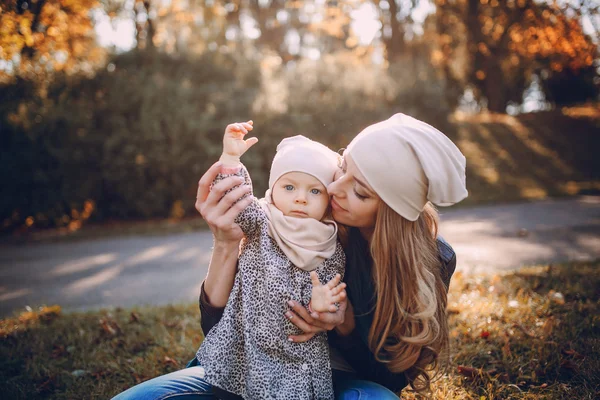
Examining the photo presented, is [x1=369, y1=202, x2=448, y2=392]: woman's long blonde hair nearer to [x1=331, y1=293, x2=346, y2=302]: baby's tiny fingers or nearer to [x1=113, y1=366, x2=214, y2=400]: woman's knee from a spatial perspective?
[x1=331, y1=293, x2=346, y2=302]: baby's tiny fingers

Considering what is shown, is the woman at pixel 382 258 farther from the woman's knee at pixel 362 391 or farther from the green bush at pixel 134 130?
the green bush at pixel 134 130

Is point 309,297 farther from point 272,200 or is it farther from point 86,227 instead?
point 86,227

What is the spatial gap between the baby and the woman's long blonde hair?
0.65ft

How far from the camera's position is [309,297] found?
188cm

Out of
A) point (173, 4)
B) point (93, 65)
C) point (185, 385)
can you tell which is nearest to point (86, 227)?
point (93, 65)

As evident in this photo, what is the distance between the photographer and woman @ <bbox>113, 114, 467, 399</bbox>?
1.78 metres

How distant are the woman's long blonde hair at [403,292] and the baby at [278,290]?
0.20 metres

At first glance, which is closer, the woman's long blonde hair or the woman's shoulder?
the woman's long blonde hair

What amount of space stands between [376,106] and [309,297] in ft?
30.4

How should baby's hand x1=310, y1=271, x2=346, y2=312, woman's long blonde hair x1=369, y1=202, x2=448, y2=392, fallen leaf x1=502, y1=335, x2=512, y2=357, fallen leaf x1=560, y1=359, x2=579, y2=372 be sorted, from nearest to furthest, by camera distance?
baby's hand x1=310, y1=271, x2=346, y2=312
woman's long blonde hair x1=369, y1=202, x2=448, y2=392
fallen leaf x1=560, y1=359, x2=579, y2=372
fallen leaf x1=502, y1=335, x2=512, y2=357

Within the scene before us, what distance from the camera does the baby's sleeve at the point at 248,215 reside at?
1.82 m

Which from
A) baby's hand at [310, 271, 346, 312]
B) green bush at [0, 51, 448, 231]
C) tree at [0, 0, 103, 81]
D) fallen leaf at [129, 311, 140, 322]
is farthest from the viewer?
green bush at [0, 51, 448, 231]

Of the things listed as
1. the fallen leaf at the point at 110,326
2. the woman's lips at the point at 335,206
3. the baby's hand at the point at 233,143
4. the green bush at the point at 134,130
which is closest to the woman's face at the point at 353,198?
the woman's lips at the point at 335,206

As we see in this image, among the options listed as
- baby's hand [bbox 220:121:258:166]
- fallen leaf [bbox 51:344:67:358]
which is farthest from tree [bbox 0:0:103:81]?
baby's hand [bbox 220:121:258:166]
